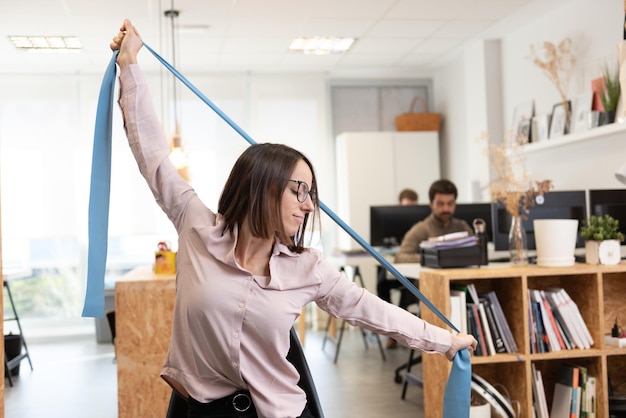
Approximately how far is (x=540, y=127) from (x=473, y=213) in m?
0.93

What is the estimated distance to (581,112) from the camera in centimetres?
552

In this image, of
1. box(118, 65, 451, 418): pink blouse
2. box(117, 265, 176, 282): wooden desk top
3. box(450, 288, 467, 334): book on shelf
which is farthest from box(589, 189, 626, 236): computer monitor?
box(118, 65, 451, 418): pink blouse

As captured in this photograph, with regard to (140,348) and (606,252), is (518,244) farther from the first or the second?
(140,348)

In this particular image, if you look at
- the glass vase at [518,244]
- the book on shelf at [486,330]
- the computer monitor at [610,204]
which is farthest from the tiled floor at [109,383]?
the computer monitor at [610,204]

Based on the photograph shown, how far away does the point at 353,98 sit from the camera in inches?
345

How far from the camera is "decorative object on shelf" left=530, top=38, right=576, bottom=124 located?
19.0 ft

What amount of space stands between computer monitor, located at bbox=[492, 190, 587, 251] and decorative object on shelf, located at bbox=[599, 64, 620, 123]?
33.5 inches

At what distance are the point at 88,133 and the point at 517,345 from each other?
584cm

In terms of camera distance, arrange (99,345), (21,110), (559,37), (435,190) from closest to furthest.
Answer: (435,190)
(559,37)
(99,345)
(21,110)

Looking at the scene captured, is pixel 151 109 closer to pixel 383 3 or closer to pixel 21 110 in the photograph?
pixel 383 3

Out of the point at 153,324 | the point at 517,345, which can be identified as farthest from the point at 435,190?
the point at 153,324

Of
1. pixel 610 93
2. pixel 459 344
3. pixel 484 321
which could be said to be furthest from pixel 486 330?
pixel 610 93

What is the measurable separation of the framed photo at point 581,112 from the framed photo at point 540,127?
0.43 metres

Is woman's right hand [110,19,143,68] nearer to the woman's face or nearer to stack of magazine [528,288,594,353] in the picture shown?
the woman's face
